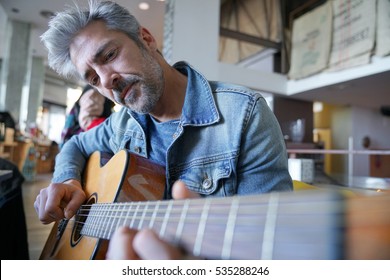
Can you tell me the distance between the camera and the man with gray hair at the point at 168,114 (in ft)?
1.63

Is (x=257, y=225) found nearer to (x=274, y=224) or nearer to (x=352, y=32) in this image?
(x=274, y=224)

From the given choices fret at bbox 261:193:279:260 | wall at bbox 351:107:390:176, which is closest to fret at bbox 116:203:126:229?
fret at bbox 261:193:279:260

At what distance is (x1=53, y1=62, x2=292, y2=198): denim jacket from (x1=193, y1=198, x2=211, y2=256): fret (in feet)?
0.91

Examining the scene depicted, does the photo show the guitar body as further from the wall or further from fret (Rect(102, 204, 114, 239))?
the wall

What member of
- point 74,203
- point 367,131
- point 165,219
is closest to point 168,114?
point 74,203

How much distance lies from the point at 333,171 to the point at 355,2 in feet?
8.08

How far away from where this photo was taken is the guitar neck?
15 cm

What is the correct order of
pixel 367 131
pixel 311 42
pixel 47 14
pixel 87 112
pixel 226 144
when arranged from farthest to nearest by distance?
pixel 367 131
pixel 311 42
pixel 87 112
pixel 47 14
pixel 226 144

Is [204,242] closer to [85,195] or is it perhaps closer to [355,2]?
[85,195]

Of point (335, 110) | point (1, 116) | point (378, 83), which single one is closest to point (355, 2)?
point (378, 83)

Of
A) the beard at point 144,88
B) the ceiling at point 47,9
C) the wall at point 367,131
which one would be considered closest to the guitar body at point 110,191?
the beard at point 144,88

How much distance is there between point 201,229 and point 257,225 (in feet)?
0.17

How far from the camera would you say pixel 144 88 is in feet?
1.87

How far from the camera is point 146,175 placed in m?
0.49
